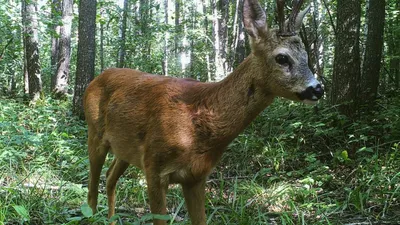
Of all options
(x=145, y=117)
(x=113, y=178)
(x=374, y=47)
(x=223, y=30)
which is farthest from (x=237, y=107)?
(x=223, y=30)

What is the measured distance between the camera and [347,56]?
7031mm

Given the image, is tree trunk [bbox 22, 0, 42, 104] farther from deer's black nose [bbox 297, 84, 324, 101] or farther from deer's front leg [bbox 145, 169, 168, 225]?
deer's black nose [bbox 297, 84, 324, 101]

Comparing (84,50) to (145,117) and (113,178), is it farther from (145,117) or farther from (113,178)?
(145,117)

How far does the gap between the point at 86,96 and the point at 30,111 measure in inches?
196

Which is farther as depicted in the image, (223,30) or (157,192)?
(223,30)

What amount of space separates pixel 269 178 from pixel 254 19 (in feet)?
8.95

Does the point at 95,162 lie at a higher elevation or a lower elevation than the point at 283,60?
lower

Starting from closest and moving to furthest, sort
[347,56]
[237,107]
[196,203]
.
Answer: [237,107] → [196,203] → [347,56]

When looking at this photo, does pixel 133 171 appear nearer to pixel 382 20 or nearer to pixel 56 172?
pixel 56 172

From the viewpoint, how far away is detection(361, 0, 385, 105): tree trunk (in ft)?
26.3

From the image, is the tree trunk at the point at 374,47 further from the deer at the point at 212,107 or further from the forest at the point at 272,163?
the deer at the point at 212,107

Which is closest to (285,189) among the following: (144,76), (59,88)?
(144,76)

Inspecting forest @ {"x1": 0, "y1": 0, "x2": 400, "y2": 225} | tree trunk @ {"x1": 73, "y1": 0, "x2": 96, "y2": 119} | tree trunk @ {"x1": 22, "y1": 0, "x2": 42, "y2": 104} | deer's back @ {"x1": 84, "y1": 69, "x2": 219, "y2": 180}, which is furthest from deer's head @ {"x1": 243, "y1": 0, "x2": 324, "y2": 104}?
tree trunk @ {"x1": 22, "y1": 0, "x2": 42, "y2": 104}

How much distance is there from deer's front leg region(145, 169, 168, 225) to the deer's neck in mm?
558
